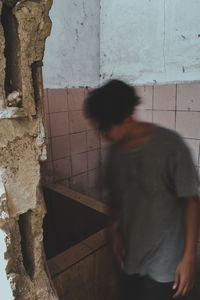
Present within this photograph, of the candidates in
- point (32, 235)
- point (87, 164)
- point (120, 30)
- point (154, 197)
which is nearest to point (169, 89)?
point (120, 30)

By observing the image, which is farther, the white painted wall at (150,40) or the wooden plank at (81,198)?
the white painted wall at (150,40)

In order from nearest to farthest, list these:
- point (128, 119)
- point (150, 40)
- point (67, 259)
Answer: point (128, 119), point (67, 259), point (150, 40)

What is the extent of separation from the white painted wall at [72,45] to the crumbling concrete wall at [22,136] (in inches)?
60.9

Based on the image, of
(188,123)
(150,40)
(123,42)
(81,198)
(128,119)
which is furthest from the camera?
(123,42)

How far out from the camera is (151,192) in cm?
111

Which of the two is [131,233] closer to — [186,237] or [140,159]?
[186,237]

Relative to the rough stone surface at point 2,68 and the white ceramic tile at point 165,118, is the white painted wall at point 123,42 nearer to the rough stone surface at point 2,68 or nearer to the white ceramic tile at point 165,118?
the white ceramic tile at point 165,118

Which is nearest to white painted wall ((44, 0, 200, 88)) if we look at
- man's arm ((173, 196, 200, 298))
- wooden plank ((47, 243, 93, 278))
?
man's arm ((173, 196, 200, 298))

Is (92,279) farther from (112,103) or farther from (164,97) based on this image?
(164,97)

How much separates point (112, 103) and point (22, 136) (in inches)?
19.7

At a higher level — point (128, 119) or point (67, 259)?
point (128, 119)

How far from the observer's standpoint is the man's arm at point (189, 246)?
1064mm

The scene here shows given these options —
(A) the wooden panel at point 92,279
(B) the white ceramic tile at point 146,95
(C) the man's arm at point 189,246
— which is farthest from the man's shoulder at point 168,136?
(B) the white ceramic tile at point 146,95

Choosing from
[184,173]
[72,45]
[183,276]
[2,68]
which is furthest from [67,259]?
[72,45]
